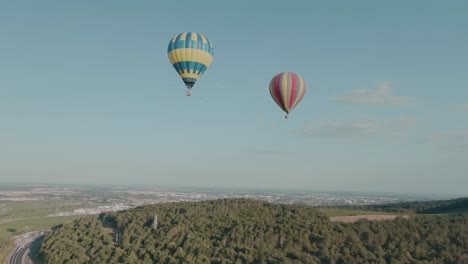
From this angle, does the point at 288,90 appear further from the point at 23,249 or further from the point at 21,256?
the point at 23,249

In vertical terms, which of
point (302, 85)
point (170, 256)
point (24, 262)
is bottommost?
point (24, 262)

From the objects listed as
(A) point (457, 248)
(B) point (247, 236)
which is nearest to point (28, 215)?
(B) point (247, 236)

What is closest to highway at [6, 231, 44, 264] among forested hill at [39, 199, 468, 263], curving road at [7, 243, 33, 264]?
curving road at [7, 243, 33, 264]

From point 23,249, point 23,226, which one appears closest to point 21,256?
point 23,249

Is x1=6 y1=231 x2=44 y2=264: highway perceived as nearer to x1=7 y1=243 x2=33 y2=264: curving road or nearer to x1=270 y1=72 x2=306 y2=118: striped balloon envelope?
x1=7 y1=243 x2=33 y2=264: curving road

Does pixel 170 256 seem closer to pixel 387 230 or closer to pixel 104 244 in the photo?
pixel 104 244

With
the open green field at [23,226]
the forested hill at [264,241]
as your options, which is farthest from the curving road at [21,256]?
the open green field at [23,226]
